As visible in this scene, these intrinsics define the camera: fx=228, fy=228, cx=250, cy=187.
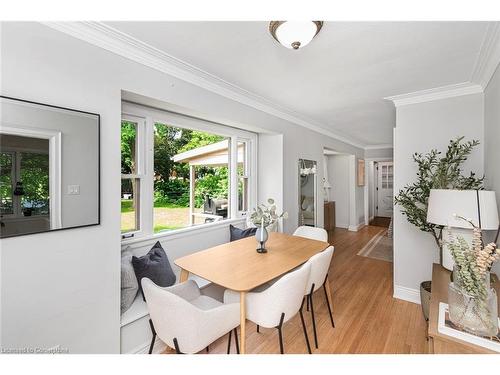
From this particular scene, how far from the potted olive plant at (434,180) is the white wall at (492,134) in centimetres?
11

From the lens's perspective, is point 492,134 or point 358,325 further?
point 358,325

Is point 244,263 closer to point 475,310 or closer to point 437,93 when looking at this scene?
point 475,310

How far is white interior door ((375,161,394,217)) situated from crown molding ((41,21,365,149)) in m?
6.39

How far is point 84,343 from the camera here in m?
1.53

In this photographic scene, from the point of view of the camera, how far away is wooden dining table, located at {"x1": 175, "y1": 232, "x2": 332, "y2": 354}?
4.84ft

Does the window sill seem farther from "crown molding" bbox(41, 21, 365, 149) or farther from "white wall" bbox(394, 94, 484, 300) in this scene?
"white wall" bbox(394, 94, 484, 300)

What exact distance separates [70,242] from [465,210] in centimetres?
268

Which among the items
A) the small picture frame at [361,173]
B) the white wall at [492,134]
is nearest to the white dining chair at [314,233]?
the white wall at [492,134]

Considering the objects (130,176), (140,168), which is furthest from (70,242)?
(140,168)

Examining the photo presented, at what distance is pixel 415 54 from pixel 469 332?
76.5 inches

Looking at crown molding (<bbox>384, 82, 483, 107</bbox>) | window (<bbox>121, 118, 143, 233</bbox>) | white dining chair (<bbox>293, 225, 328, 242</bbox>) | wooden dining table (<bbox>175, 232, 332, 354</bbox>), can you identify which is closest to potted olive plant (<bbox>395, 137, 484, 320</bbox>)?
crown molding (<bbox>384, 82, 483, 107</bbox>)

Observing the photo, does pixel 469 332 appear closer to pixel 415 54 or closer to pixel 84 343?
pixel 415 54

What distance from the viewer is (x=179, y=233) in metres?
2.57

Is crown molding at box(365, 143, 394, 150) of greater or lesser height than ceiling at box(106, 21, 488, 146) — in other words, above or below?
above
